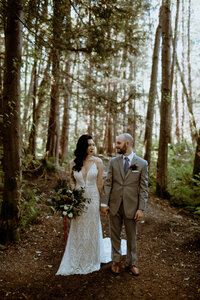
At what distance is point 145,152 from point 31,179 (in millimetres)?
5442

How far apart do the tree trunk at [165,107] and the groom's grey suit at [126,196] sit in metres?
4.85

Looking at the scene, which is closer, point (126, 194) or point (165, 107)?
point (126, 194)

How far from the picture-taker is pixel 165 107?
29.1 feet

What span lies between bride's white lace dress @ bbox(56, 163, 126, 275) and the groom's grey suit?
1.10 ft

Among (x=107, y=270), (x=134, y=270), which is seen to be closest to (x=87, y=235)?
(x=107, y=270)

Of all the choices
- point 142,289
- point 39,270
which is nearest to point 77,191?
point 39,270

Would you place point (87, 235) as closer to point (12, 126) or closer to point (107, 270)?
point (107, 270)

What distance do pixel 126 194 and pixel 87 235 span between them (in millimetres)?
1135

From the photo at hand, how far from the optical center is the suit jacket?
3967 mm

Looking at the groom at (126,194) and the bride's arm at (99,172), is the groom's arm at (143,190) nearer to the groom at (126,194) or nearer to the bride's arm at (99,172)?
the groom at (126,194)

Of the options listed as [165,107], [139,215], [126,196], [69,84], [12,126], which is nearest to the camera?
[139,215]

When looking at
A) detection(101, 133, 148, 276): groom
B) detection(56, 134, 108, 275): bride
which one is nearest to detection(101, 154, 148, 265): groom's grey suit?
detection(101, 133, 148, 276): groom

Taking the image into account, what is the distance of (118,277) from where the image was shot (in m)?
3.99

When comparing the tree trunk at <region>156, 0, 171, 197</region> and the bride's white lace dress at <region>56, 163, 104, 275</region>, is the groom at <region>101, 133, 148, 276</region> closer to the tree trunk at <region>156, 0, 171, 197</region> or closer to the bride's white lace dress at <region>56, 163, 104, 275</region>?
the bride's white lace dress at <region>56, 163, 104, 275</region>
